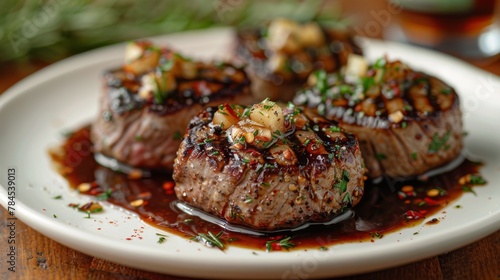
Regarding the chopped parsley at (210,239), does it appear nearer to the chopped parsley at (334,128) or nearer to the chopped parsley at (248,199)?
the chopped parsley at (248,199)

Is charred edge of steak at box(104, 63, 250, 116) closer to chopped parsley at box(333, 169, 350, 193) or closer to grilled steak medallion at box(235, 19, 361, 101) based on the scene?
grilled steak medallion at box(235, 19, 361, 101)

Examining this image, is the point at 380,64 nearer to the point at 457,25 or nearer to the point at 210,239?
the point at 210,239

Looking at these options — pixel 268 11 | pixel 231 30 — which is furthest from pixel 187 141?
pixel 268 11

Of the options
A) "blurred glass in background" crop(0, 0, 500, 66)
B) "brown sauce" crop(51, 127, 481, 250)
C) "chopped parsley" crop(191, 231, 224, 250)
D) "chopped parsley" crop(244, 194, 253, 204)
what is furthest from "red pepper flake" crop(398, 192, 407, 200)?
"blurred glass in background" crop(0, 0, 500, 66)

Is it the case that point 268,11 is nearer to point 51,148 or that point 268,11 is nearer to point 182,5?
point 182,5

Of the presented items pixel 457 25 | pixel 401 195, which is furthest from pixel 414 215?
pixel 457 25
